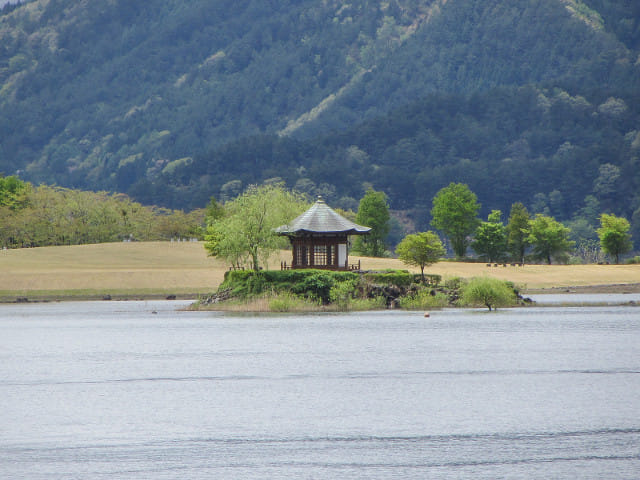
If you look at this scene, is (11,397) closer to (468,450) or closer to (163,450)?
(163,450)

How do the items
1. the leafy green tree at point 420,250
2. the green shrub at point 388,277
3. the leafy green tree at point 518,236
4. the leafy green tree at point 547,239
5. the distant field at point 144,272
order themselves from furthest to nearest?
1. the leafy green tree at point 518,236
2. the leafy green tree at point 547,239
3. the distant field at point 144,272
4. the leafy green tree at point 420,250
5. the green shrub at point 388,277

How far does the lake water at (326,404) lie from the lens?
84.6 feet

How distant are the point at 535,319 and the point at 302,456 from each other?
50.1 m

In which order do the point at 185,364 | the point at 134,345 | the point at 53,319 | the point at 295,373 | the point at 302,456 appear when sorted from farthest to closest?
1. the point at 53,319
2. the point at 134,345
3. the point at 185,364
4. the point at 295,373
5. the point at 302,456

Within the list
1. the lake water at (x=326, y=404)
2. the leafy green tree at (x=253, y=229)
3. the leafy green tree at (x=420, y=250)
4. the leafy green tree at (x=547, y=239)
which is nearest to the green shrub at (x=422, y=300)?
the leafy green tree at (x=420, y=250)

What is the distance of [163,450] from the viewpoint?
1086 inches

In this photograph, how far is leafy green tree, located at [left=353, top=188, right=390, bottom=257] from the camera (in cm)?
15962

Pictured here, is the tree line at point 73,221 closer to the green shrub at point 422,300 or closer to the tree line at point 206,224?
the tree line at point 206,224

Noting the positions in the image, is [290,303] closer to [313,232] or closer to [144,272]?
[313,232]

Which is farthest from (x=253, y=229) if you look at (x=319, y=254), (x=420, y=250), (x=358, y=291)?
(x=420, y=250)

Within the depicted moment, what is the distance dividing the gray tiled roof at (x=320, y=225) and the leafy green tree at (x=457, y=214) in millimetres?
71146

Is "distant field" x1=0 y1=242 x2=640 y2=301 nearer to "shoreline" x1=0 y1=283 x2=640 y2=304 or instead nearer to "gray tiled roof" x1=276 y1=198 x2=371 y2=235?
"shoreline" x1=0 y1=283 x2=640 y2=304

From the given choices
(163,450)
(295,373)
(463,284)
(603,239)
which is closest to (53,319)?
(463,284)

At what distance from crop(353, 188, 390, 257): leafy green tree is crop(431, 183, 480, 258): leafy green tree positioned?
9.48m
